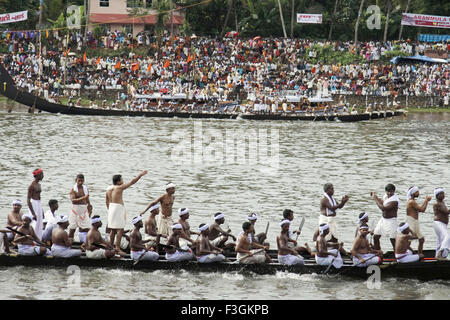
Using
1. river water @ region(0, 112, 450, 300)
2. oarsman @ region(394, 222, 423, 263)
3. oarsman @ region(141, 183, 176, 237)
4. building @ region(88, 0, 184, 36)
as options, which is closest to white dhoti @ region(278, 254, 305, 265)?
river water @ region(0, 112, 450, 300)

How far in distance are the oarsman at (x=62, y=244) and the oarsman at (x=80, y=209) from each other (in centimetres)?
99

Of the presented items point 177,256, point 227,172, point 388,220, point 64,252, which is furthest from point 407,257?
point 227,172

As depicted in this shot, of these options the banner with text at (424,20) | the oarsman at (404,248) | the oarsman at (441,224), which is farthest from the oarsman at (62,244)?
the banner with text at (424,20)

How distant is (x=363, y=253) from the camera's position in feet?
55.0

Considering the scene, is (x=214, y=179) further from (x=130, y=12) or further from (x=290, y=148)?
(x=130, y=12)

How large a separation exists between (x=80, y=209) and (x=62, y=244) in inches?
58.0

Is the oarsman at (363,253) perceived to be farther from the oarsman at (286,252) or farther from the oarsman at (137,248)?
the oarsman at (137,248)

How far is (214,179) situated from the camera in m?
30.2

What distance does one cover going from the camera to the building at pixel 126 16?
204 feet

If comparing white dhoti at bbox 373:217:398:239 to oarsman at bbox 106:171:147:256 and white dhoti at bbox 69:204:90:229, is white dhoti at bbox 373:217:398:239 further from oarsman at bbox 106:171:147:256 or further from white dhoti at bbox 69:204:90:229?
white dhoti at bbox 69:204:90:229
